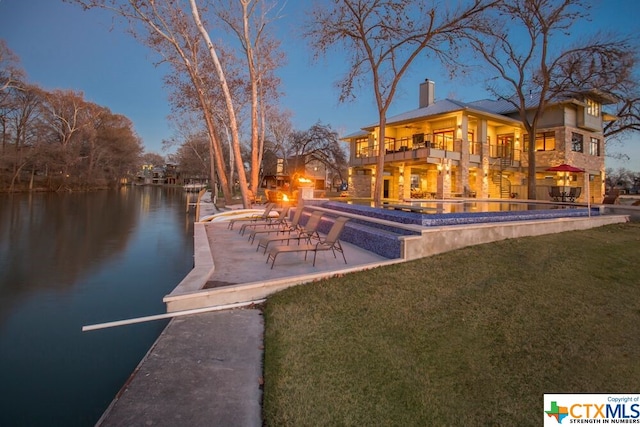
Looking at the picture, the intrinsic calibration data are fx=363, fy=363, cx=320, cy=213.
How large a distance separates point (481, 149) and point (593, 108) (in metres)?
11.7

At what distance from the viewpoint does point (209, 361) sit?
3324mm

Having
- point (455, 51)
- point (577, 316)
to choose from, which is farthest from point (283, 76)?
point (577, 316)

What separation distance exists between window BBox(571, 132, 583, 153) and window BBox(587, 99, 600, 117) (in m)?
2.19

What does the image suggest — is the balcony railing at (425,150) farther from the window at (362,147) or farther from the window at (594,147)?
the window at (594,147)

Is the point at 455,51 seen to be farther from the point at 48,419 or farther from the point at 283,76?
the point at 48,419

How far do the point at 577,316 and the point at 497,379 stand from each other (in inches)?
82.1

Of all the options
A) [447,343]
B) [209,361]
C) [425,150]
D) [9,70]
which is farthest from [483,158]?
[9,70]

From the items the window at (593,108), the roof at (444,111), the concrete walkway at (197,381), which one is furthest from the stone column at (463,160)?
the concrete walkway at (197,381)

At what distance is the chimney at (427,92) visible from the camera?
30375 mm

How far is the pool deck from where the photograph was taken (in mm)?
2584

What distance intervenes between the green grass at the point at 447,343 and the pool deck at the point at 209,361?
0.68ft

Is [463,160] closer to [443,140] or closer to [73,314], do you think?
[443,140]

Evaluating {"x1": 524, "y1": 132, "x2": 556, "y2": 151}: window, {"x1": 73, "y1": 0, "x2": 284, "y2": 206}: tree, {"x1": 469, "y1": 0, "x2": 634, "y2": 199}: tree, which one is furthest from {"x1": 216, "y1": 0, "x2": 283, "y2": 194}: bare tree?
{"x1": 524, "y1": 132, "x2": 556, "y2": 151}: window

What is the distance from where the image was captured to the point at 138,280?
777 cm
